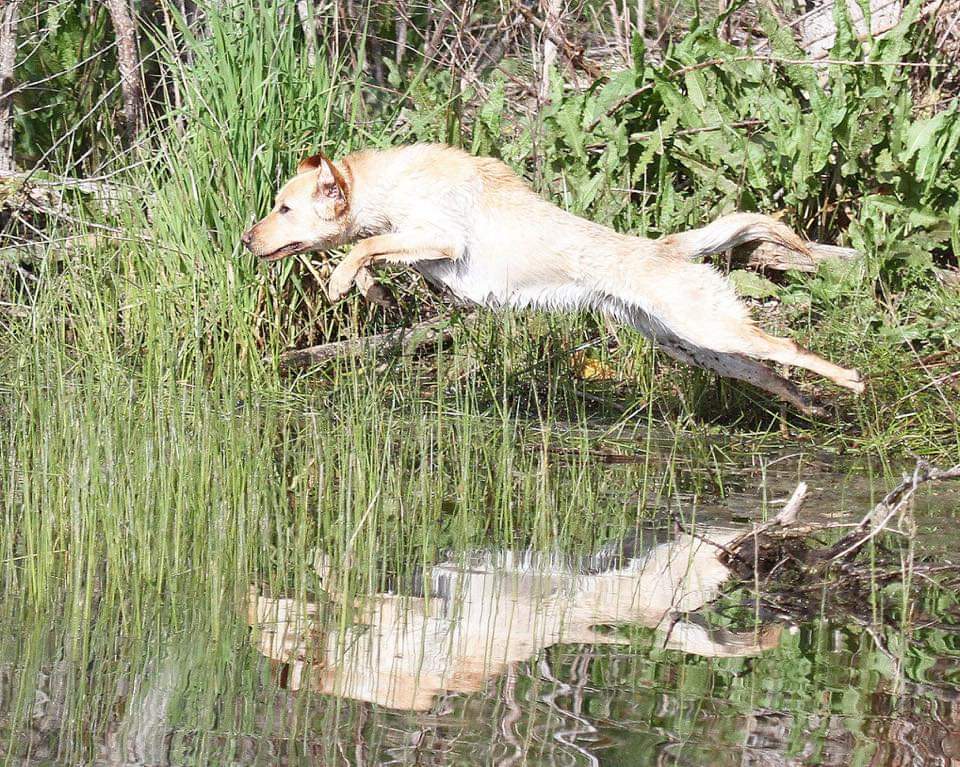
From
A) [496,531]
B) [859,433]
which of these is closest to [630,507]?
[496,531]

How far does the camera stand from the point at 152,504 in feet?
14.9

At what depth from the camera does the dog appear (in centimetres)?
606

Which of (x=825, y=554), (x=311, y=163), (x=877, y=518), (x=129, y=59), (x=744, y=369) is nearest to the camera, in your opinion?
(x=877, y=518)

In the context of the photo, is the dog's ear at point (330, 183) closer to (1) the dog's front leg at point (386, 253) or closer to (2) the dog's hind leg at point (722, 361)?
(1) the dog's front leg at point (386, 253)

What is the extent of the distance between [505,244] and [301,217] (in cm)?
99

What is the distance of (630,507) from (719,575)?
0.91 meters

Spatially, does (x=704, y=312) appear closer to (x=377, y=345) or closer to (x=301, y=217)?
(x=301, y=217)

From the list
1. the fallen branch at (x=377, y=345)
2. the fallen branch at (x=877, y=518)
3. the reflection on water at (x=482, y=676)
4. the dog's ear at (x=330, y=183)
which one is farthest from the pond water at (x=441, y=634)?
the fallen branch at (x=377, y=345)

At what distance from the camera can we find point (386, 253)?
20.3 feet

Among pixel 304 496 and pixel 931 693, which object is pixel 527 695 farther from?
pixel 304 496

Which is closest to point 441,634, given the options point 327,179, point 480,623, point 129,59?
point 480,623

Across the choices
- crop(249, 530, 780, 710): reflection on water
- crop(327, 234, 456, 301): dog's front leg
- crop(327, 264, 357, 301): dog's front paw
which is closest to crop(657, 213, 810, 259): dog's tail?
crop(327, 234, 456, 301): dog's front leg

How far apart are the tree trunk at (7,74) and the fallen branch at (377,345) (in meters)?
2.64

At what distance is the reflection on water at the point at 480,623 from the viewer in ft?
11.1
